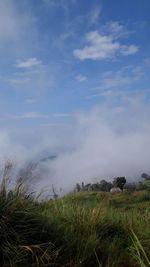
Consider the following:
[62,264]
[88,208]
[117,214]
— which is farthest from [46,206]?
[62,264]

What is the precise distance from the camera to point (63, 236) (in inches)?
295

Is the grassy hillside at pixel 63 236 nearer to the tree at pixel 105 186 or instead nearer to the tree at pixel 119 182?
the tree at pixel 119 182

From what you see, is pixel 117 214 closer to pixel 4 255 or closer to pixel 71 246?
pixel 71 246

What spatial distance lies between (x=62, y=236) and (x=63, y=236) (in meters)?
0.02

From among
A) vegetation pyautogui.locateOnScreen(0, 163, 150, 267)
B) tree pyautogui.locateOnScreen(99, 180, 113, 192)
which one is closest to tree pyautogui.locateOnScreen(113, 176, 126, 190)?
tree pyautogui.locateOnScreen(99, 180, 113, 192)

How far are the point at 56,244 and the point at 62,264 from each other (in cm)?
42

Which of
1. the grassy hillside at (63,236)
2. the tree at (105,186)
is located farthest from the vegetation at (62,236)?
the tree at (105,186)

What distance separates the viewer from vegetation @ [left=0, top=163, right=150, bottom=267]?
269 inches

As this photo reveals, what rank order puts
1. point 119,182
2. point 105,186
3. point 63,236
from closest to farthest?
point 63,236 → point 119,182 → point 105,186

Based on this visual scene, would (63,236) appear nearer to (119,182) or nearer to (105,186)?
(119,182)

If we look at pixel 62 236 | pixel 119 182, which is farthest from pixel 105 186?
pixel 62 236

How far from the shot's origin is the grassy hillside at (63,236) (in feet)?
22.4

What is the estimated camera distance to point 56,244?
729 centimetres

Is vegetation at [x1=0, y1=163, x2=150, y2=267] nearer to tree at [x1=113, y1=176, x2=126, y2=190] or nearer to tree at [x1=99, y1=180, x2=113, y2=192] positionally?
tree at [x1=113, y1=176, x2=126, y2=190]
